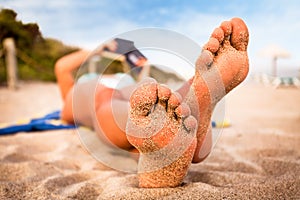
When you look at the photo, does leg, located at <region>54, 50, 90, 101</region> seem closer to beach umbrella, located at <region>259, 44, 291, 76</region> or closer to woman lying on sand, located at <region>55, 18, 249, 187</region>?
woman lying on sand, located at <region>55, 18, 249, 187</region>

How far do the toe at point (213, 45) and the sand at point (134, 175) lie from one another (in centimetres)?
38

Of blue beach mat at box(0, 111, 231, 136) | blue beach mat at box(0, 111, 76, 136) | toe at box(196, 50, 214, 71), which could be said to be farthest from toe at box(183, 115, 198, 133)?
blue beach mat at box(0, 111, 76, 136)

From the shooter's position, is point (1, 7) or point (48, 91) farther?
point (48, 91)

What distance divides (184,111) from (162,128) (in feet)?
0.24

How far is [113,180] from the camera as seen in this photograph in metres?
0.97

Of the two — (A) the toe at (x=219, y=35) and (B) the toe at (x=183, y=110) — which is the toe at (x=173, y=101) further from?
(A) the toe at (x=219, y=35)

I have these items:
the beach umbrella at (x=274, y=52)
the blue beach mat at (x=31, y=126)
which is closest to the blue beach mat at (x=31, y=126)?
the blue beach mat at (x=31, y=126)

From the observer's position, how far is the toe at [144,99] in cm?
73

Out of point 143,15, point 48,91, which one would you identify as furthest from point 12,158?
point 48,91

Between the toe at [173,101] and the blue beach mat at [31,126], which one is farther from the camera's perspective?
the blue beach mat at [31,126]

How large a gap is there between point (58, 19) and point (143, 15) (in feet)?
1.64

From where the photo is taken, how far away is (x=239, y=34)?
2.86ft

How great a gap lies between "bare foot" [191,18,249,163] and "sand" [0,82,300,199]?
0.14 m

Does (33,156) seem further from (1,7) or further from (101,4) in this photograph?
(101,4)
